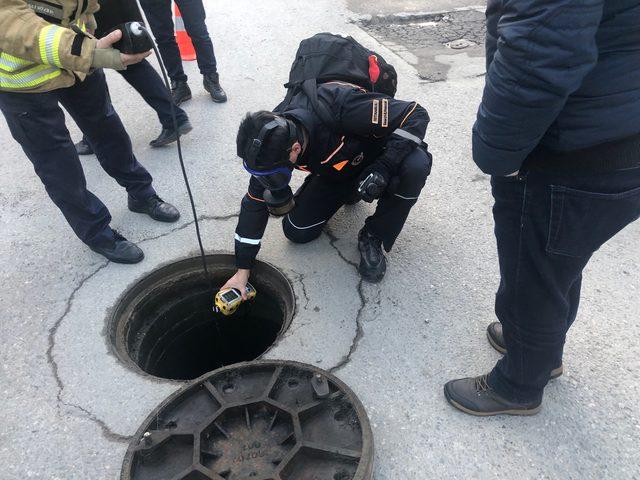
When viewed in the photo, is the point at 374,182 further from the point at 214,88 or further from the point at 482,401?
the point at 214,88

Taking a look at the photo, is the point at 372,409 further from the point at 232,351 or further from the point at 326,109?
the point at 232,351

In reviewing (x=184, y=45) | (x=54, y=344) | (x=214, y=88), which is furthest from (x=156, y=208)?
(x=184, y=45)

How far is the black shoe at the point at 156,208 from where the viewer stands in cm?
322

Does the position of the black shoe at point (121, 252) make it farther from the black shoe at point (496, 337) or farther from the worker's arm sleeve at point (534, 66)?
the worker's arm sleeve at point (534, 66)

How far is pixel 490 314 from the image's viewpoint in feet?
8.19

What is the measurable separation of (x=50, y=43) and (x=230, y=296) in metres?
1.46

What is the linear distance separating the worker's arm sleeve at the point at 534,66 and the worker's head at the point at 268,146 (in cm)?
94

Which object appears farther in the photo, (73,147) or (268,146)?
(73,147)

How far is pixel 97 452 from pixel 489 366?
172 centimetres

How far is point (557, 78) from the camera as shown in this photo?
121 cm

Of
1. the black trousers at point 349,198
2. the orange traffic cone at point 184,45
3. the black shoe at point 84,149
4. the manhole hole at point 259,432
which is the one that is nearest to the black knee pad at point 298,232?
the black trousers at point 349,198

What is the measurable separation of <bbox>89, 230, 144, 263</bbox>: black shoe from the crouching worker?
2.09 feet

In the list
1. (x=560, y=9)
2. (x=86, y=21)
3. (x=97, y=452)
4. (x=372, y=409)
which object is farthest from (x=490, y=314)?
(x=86, y=21)

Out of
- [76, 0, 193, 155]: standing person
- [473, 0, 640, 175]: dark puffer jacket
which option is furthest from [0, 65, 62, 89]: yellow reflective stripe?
[473, 0, 640, 175]: dark puffer jacket
